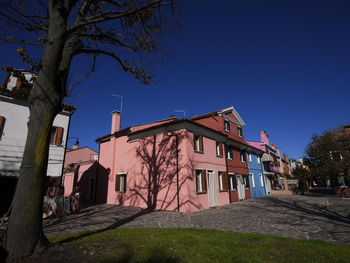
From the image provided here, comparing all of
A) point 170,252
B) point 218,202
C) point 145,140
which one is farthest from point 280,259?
point 145,140

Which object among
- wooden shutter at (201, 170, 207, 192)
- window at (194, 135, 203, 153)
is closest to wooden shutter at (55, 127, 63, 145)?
window at (194, 135, 203, 153)

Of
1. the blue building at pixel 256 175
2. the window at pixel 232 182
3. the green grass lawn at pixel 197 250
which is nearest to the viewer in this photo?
the green grass lawn at pixel 197 250

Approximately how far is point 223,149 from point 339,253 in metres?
12.1

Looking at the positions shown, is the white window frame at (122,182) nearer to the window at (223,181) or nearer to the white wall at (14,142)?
the white wall at (14,142)

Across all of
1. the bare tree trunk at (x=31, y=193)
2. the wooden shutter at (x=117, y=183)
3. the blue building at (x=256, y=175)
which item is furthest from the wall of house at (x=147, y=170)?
the blue building at (x=256, y=175)

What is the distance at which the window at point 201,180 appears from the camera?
1286 centimetres

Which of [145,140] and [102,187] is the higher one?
[145,140]

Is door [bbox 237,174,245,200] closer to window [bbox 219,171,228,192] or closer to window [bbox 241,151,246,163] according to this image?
window [bbox 241,151,246,163]

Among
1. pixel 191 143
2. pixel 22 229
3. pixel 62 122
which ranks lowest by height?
pixel 22 229

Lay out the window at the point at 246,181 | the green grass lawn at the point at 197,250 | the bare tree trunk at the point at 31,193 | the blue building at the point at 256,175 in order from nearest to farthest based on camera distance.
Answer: the bare tree trunk at the point at 31,193 < the green grass lawn at the point at 197,250 < the window at the point at 246,181 < the blue building at the point at 256,175

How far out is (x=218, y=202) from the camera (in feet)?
46.2

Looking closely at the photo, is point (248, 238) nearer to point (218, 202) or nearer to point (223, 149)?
point (218, 202)

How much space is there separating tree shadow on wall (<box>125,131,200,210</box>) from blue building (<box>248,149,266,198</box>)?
11.7 metres

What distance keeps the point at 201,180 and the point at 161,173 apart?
2.80 meters
